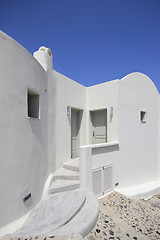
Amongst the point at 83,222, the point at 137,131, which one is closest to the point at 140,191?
the point at 137,131

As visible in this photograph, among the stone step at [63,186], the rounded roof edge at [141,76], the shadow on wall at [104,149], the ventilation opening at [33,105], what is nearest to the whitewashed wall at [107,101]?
the shadow on wall at [104,149]

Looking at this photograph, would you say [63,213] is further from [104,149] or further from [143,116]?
[143,116]

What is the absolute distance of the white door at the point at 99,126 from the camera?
712 centimetres

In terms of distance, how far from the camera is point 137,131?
7.21m

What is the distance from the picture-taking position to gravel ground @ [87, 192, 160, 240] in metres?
3.09

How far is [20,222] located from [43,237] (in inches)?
37.3

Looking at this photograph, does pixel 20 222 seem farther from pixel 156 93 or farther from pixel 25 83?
pixel 156 93

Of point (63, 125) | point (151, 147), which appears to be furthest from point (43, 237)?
point (151, 147)

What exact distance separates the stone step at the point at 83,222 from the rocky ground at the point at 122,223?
0.58 feet

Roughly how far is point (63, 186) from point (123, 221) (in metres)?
2.10

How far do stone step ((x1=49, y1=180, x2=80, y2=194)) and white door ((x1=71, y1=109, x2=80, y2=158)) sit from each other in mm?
2353

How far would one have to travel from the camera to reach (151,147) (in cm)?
816

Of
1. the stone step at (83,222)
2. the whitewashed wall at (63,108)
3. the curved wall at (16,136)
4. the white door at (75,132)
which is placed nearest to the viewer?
the stone step at (83,222)

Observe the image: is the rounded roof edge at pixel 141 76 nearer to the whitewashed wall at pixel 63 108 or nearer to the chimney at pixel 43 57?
the whitewashed wall at pixel 63 108
